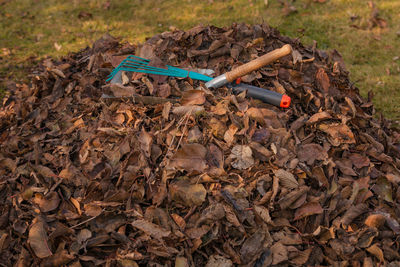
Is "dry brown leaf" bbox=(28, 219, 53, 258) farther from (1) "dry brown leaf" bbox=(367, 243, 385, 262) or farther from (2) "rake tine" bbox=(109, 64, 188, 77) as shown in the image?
(1) "dry brown leaf" bbox=(367, 243, 385, 262)

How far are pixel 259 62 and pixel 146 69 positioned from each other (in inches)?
36.6

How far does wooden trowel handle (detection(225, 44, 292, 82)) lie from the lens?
7.76 feet

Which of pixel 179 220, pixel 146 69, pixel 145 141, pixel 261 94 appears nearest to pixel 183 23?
pixel 146 69

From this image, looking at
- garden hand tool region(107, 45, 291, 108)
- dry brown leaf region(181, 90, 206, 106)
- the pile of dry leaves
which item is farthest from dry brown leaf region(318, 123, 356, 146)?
dry brown leaf region(181, 90, 206, 106)

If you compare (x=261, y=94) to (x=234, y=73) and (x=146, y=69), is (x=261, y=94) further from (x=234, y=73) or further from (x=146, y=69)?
(x=146, y=69)

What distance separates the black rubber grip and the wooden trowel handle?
111 millimetres

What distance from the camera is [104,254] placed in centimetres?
194

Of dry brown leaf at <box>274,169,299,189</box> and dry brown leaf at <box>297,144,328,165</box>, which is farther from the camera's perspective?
dry brown leaf at <box>297,144,328,165</box>

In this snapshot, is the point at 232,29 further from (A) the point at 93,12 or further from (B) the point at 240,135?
(A) the point at 93,12

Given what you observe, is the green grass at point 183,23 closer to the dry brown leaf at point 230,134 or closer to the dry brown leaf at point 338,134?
the dry brown leaf at point 338,134

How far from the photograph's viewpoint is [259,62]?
2.39 m

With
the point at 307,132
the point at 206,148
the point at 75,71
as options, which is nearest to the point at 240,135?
the point at 206,148

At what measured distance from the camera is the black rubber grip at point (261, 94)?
2430 millimetres

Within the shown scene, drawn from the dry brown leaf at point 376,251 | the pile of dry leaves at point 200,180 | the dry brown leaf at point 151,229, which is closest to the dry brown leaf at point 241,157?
the pile of dry leaves at point 200,180
